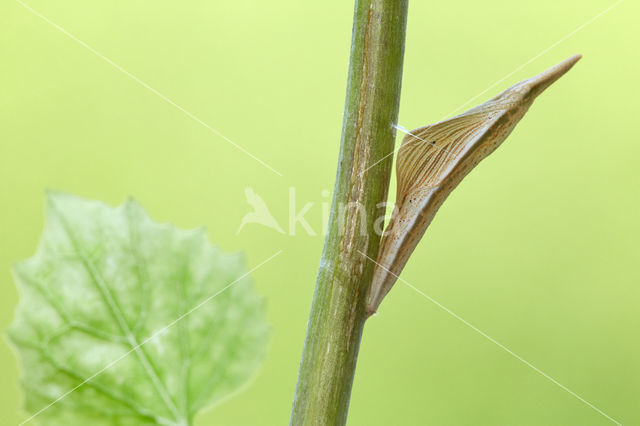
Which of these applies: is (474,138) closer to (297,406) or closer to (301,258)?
(297,406)

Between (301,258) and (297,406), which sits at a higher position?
(301,258)

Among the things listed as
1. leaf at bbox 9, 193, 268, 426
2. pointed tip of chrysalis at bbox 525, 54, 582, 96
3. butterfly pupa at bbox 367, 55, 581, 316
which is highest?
pointed tip of chrysalis at bbox 525, 54, 582, 96

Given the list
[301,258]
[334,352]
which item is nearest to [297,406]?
[334,352]

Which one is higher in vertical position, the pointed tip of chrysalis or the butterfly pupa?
the pointed tip of chrysalis
